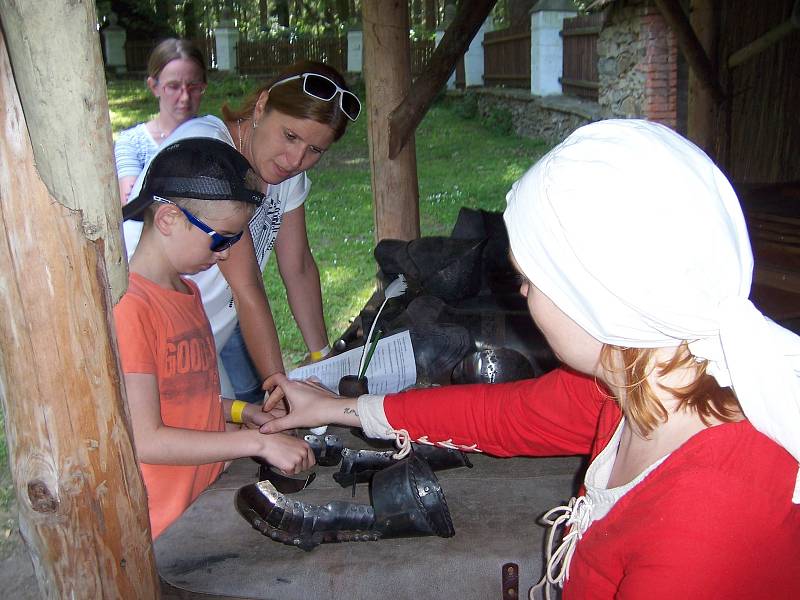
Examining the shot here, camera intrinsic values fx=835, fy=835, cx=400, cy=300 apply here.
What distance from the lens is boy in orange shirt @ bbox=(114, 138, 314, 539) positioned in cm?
196

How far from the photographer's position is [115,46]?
79.9ft

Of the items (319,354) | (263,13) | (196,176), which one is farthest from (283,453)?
(263,13)

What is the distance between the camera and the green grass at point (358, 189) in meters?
7.65

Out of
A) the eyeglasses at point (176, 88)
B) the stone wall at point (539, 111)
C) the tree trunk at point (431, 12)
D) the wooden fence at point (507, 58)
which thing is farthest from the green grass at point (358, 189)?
the tree trunk at point (431, 12)

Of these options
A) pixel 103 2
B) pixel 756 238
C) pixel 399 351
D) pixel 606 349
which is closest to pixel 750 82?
pixel 756 238

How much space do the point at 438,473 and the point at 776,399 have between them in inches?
48.6

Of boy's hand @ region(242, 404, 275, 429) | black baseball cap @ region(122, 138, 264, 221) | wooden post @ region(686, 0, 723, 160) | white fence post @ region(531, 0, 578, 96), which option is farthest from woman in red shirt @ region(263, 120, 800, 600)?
white fence post @ region(531, 0, 578, 96)

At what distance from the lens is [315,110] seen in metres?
2.61

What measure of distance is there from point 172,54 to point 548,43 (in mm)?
11931

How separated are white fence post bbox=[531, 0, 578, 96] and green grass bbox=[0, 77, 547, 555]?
1104 millimetres

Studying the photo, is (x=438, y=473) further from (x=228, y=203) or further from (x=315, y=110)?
(x=315, y=110)

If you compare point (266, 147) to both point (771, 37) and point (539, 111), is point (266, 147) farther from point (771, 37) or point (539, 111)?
point (539, 111)

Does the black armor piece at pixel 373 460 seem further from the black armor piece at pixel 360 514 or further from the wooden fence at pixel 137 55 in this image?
the wooden fence at pixel 137 55

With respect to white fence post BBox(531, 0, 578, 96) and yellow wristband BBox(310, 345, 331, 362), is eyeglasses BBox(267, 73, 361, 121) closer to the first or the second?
yellow wristband BBox(310, 345, 331, 362)
